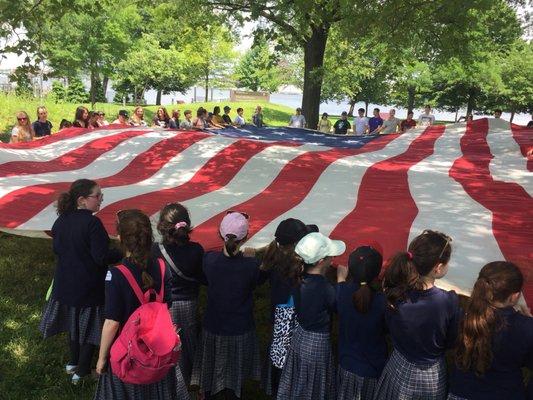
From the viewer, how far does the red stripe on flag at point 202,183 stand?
3.63 meters

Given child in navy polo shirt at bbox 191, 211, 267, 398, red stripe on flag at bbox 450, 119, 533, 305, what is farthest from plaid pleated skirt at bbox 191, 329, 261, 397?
red stripe on flag at bbox 450, 119, 533, 305

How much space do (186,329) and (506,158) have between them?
388cm

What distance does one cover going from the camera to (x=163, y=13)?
1033 centimetres

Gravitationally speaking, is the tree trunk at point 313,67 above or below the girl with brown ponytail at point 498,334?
above

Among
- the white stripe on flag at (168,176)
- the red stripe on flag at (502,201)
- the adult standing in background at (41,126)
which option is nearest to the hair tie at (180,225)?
the white stripe on flag at (168,176)

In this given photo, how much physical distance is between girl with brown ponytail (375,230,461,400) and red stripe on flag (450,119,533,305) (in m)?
0.69

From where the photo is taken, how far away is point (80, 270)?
255 cm

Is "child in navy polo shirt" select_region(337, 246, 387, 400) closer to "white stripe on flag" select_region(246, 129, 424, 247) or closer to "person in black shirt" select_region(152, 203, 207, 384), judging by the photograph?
"person in black shirt" select_region(152, 203, 207, 384)

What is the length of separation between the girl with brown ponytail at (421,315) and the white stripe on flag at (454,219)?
637 mm

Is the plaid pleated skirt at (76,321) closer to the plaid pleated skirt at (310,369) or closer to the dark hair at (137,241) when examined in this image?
the dark hair at (137,241)

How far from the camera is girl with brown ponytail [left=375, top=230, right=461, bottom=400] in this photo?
6.14 feet

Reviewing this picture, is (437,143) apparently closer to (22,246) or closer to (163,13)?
(22,246)

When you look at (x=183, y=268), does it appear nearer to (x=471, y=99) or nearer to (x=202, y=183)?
(x=202, y=183)

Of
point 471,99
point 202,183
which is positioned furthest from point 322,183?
point 471,99
